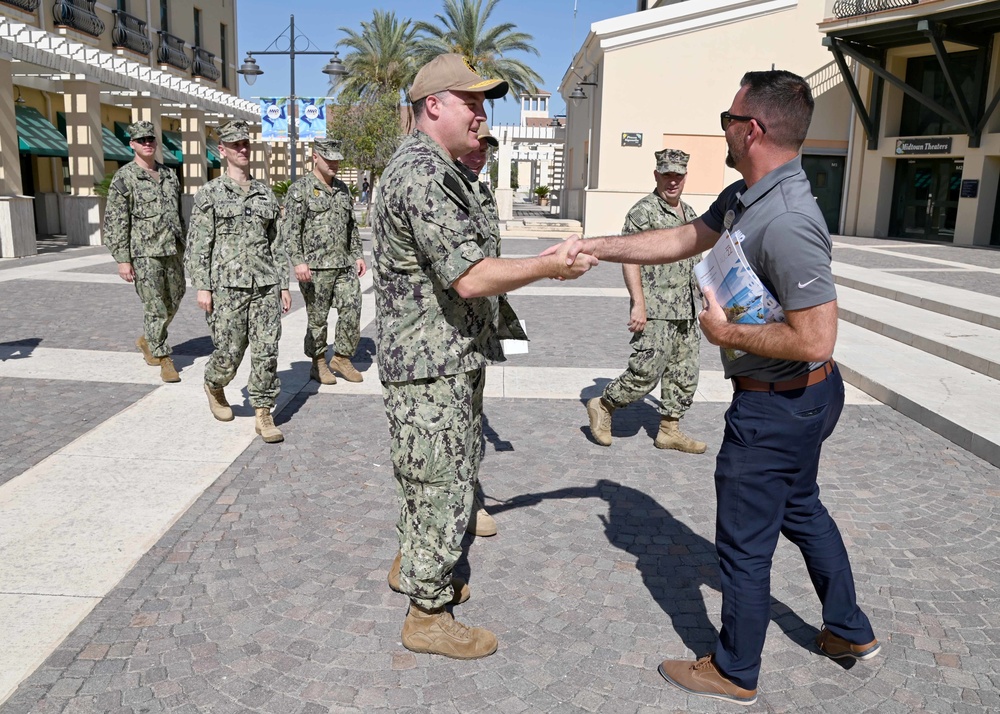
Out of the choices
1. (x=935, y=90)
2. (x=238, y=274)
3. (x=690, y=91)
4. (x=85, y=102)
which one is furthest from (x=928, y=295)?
(x=85, y=102)

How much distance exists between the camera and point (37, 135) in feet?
67.3

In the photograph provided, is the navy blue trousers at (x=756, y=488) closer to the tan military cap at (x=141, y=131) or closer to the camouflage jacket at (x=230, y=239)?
the camouflage jacket at (x=230, y=239)

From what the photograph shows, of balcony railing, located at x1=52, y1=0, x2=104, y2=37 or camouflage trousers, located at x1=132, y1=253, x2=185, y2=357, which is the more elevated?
balcony railing, located at x1=52, y1=0, x2=104, y2=37

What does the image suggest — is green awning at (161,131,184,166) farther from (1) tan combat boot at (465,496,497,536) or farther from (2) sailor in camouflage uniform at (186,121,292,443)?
(1) tan combat boot at (465,496,497,536)

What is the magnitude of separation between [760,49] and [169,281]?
74.7 feet

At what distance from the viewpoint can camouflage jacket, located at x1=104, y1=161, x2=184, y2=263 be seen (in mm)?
7078

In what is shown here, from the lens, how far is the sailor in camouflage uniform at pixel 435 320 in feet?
8.98

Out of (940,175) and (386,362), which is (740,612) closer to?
(386,362)

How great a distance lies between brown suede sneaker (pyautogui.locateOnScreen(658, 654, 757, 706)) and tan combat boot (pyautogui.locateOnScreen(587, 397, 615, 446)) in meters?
2.69

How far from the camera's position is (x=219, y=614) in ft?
10.9

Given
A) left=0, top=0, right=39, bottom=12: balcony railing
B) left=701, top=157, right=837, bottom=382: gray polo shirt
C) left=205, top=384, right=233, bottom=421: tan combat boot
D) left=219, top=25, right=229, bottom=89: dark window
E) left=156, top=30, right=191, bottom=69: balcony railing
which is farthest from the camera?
left=219, top=25, right=229, bottom=89: dark window

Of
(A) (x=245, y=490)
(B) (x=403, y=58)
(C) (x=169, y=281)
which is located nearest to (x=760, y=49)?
(B) (x=403, y=58)

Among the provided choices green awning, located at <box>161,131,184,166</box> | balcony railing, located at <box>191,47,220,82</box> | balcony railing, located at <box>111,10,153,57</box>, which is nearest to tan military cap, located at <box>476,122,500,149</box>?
green awning, located at <box>161,131,184,166</box>

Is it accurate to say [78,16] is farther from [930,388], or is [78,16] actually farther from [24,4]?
[930,388]
